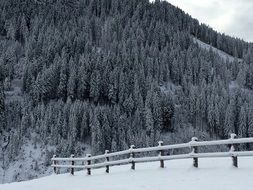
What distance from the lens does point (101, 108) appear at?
120250 millimetres

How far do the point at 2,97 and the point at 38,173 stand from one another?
3835cm

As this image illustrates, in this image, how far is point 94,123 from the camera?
109062 millimetres

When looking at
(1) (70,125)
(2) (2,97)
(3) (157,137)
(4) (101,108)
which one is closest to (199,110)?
(3) (157,137)

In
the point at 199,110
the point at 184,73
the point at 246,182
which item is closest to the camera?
the point at 246,182

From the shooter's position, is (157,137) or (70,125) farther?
(157,137)

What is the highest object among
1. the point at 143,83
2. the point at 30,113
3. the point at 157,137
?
the point at 143,83

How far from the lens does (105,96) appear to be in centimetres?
13888

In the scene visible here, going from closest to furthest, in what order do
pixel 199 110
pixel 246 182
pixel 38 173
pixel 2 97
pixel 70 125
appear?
pixel 246 182, pixel 38 173, pixel 70 125, pixel 2 97, pixel 199 110

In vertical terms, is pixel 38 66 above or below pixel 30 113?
above

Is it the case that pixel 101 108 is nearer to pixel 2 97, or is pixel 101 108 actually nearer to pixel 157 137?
pixel 157 137

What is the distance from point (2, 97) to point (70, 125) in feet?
→ 79.8

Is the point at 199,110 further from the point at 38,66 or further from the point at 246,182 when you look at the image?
the point at 246,182

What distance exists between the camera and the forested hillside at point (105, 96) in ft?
354

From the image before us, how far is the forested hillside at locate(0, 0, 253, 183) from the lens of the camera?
10800cm
